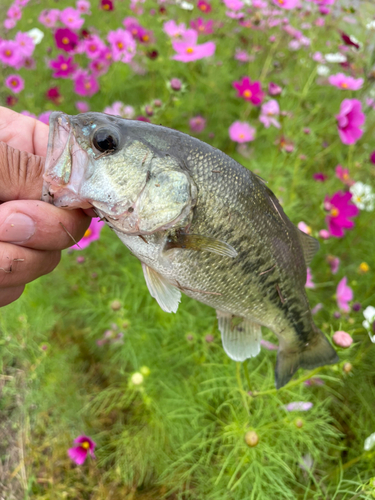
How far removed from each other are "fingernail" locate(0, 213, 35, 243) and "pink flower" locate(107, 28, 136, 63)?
1903 mm

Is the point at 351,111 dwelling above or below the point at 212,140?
above

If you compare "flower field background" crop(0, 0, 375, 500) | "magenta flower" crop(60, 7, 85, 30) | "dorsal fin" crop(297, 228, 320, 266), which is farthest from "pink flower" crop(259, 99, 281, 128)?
"magenta flower" crop(60, 7, 85, 30)

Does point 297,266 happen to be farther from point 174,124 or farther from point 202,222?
point 174,124

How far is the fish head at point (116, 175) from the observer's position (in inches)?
33.8

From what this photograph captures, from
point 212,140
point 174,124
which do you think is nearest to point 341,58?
point 212,140

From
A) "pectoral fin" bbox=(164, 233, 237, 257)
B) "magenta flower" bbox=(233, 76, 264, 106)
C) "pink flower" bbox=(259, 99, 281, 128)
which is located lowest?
"pectoral fin" bbox=(164, 233, 237, 257)

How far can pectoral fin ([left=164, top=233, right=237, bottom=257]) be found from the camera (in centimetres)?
91

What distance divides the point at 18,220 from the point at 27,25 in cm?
343

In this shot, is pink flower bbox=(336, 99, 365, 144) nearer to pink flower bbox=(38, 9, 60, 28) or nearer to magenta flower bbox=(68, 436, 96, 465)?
magenta flower bbox=(68, 436, 96, 465)

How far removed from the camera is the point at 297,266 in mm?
1149

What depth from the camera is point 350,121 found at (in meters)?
1.81

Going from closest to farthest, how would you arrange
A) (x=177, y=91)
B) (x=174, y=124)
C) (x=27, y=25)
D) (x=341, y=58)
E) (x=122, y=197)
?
(x=122, y=197) → (x=177, y=91) → (x=341, y=58) → (x=174, y=124) → (x=27, y=25)

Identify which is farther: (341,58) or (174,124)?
(174,124)

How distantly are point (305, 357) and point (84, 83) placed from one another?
8.18ft
